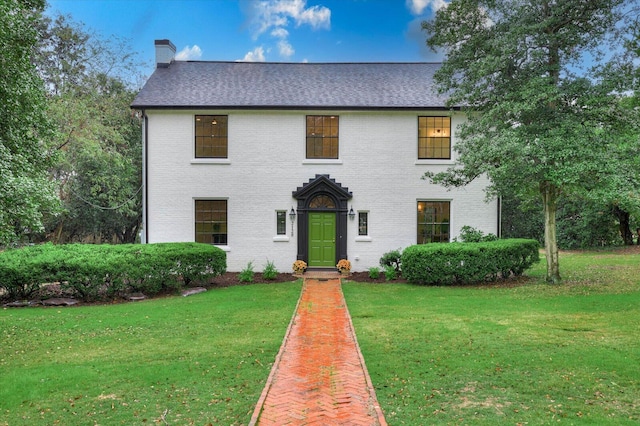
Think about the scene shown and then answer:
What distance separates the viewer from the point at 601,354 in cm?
607

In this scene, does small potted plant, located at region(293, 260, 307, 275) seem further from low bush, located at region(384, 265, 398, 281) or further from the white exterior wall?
low bush, located at region(384, 265, 398, 281)

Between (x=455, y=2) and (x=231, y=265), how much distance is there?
1122cm

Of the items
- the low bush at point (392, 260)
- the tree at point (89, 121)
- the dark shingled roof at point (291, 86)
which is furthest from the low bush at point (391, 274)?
the tree at point (89, 121)

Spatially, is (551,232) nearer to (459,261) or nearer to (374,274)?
(459,261)

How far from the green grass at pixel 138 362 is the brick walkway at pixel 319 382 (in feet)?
0.71

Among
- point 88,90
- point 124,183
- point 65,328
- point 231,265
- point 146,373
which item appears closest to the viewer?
point 146,373

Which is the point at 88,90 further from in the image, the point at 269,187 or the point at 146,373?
the point at 146,373

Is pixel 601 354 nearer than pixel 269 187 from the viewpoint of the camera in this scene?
Yes

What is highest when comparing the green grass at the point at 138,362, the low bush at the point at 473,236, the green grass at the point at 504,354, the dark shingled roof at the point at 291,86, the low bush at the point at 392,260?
the dark shingled roof at the point at 291,86

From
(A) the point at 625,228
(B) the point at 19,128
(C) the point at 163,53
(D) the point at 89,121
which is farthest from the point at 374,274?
(A) the point at 625,228

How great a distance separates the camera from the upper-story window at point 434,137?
51.1ft

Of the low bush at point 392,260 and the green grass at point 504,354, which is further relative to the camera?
the low bush at point 392,260

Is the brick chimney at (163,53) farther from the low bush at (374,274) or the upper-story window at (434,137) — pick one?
the low bush at (374,274)

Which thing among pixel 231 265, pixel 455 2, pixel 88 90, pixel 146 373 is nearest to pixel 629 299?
pixel 455 2
